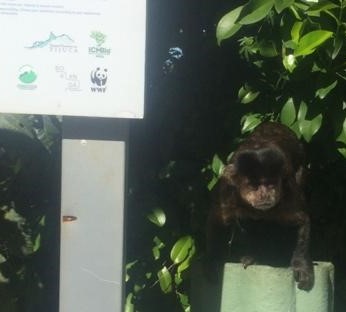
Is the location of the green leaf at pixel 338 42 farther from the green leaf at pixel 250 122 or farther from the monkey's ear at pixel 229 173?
the monkey's ear at pixel 229 173

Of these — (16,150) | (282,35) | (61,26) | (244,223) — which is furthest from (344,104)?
(16,150)

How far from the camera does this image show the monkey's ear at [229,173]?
4.00 metres

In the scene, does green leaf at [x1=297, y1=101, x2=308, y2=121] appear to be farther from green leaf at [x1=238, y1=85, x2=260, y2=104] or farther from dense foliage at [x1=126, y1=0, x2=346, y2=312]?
green leaf at [x1=238, y1=85, x2=260, y2=104]

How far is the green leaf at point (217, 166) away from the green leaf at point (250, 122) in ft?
0.76

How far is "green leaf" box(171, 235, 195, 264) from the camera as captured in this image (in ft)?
13.4

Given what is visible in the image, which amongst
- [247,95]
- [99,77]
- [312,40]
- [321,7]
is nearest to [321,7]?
[321,7]

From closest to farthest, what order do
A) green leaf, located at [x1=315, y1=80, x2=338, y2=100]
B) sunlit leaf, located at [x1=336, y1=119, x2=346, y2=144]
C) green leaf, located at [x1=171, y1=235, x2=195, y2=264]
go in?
green leaf, located at [x1=315, y1=80, x2=338, y2=100] < sunlit leaf, located at [x1=336, y1=119, x2=346, y2=144] < green leaf, located at [x1=171, y1=235, x2=195, y2=264]

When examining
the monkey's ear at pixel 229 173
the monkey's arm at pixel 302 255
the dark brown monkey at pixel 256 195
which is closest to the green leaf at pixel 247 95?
the dark brown monkey at pixel 256 195

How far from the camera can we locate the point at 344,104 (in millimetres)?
3412

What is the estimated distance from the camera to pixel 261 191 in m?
3.99

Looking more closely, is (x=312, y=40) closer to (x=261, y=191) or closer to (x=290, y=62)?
(x=290, y=62)

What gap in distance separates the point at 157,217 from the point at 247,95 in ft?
2.59

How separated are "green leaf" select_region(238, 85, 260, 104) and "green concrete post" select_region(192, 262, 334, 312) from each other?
35.5 inches

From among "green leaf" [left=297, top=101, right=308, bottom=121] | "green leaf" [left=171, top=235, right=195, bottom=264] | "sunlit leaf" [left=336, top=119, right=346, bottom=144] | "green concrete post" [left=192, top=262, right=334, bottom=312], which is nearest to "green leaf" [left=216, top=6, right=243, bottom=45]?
"green leaf" [left=297, top=101, right=308, bottom=121]
